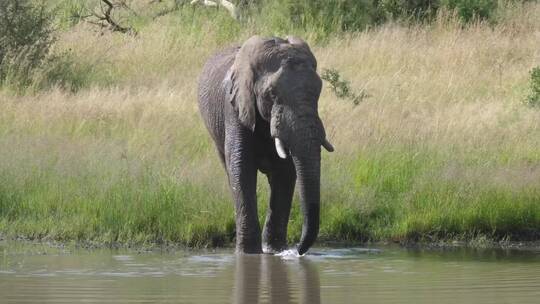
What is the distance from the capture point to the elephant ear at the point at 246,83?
10430 mm

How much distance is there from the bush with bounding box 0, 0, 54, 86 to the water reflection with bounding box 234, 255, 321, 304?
8028mm

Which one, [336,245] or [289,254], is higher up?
[336,245]

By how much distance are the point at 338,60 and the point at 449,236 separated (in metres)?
7.83

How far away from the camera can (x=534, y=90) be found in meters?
16.6

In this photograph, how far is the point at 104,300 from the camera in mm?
8258

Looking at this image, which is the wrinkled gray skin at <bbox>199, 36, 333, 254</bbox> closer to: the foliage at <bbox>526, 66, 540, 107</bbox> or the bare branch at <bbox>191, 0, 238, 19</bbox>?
the foliage at <bbox>526, 66, 540, 107</bbox>

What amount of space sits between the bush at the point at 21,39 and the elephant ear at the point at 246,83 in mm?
7636

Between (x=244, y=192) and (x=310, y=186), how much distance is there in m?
1.05

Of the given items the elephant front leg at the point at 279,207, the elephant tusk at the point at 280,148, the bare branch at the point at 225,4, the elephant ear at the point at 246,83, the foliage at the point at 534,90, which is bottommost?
the elephant front leg at the point at 279,207

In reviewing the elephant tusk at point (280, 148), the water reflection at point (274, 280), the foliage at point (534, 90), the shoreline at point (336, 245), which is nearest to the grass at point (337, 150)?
the shoreline at point (336, 245)

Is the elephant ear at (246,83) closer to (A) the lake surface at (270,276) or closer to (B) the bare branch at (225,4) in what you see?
(A) the lake surface at (270,276)

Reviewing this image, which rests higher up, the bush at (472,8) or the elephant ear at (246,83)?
the bush at (472,8)

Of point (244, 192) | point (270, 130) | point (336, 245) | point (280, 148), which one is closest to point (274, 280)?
point (280, 148)

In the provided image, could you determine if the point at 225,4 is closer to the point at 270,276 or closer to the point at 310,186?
the point at 310,186
